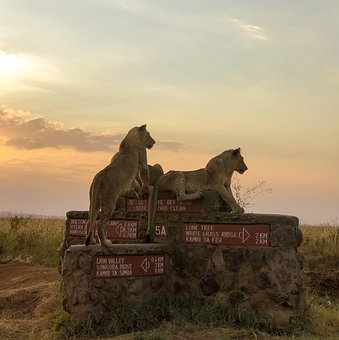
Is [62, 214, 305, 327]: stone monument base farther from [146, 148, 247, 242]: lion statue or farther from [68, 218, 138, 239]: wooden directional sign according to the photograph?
[68, 218, 138, 239]: wooden directional sign

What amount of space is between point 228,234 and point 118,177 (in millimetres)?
1888

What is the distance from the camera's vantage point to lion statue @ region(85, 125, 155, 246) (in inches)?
354

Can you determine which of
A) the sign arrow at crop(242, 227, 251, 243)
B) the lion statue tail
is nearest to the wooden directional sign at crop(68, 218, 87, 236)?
the lion statue tail

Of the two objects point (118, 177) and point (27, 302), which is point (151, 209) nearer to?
point (118, 177)

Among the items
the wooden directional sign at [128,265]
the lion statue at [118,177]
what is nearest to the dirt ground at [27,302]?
the wooden directional sign at [128,265]

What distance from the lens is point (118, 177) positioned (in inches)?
361

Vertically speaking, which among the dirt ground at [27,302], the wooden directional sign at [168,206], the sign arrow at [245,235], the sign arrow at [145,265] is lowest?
the dirt ground at [27,302]

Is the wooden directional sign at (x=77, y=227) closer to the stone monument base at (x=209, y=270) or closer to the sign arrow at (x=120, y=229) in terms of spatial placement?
the sign arrow at (x=120, y=229)

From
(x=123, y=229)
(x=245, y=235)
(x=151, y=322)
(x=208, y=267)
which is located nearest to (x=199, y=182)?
(x=245, y=235)

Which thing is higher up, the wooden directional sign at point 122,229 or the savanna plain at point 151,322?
the wooden directional sign at point 122,229

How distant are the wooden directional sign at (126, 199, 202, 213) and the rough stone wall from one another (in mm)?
76

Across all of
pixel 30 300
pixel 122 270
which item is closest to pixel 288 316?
pixel 122 270

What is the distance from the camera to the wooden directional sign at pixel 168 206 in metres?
9.84

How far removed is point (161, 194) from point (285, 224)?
2.23m
